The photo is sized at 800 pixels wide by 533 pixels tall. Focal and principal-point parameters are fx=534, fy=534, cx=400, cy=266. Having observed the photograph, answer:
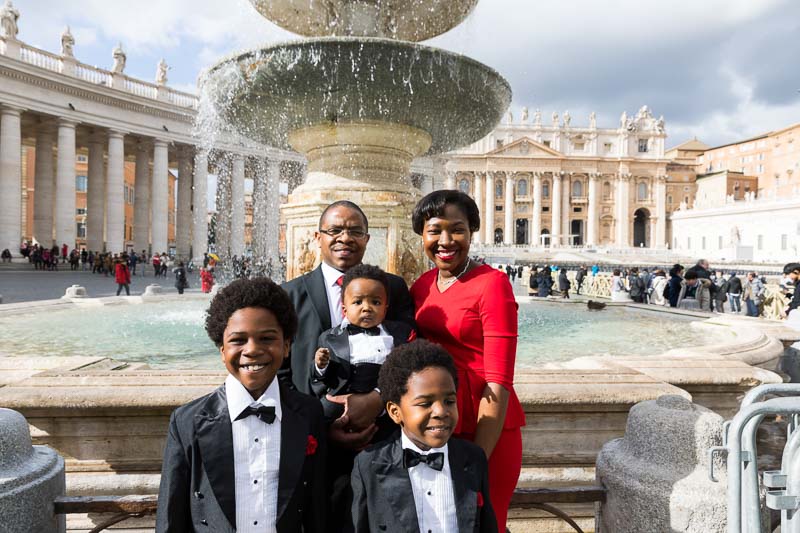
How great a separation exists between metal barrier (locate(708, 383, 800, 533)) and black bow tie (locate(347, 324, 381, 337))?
1.34 meters

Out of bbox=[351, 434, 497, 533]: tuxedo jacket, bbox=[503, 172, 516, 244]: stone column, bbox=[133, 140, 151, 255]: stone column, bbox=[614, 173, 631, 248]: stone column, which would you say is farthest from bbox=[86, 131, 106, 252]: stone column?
bbox=[614, 173, 631, 248]: stone column

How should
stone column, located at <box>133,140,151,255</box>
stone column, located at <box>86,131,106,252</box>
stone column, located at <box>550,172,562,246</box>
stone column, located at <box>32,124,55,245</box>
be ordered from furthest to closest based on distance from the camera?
stone column, located at <box>550,172,562,246</box>
stone column, located at <box>133,140,151,255</box>
stone column, located at <box>86,131,106,252</box>
stone column, located at <box>32,124,55,245</box>

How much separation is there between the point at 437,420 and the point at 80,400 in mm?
2172

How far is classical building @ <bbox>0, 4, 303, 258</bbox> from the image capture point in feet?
95.9

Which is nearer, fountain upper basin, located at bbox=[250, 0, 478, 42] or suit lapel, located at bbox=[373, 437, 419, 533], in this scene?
suit lapel, located at bbox=[373, 437, 419, 533]

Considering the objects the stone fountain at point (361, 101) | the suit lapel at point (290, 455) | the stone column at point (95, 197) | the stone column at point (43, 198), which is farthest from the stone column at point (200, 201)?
the suit lapel at point (290, 455)

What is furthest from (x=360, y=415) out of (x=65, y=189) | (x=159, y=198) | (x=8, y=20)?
(x=159, y=198)

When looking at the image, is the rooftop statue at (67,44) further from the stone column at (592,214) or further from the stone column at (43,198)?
the stone column at (592,214)

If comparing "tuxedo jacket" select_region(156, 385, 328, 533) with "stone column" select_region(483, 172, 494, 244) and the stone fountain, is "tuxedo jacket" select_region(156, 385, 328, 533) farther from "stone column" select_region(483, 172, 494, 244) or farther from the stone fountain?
"stone column" select_region(483, 172, 494, 244)

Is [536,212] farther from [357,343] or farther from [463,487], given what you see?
[463,487]

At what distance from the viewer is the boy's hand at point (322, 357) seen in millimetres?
1961

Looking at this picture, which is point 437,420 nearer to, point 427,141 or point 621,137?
point 427,141

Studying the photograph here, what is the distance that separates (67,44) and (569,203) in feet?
248

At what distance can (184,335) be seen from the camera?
23.1 feet
